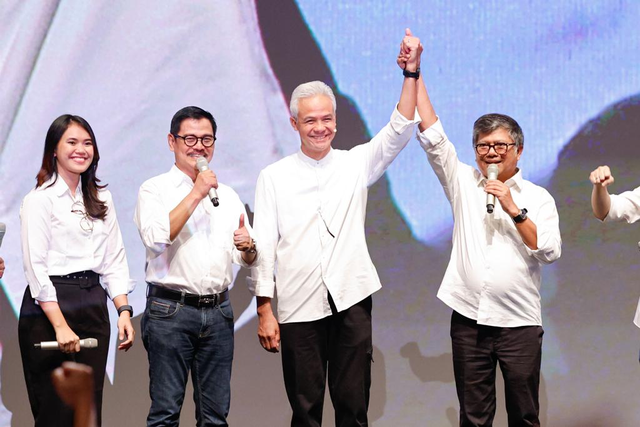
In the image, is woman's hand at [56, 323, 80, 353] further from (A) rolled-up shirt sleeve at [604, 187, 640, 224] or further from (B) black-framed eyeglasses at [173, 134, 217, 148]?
(A) rolled-up shirt sleeve at [604, 187, 640, 224]

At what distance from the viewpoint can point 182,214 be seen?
271 centimetres

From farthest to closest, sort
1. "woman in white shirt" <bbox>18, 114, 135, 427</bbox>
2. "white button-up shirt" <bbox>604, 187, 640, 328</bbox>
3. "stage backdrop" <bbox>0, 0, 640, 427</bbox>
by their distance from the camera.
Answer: "stage backdrop" <bbox>0, 0, 640, 427</bbox>
"white button-up shirt" <bbox>604, 187, 640, 328</bbox>
"woman in white shirt" <bbox>18, 114, 135, 427</bbox>

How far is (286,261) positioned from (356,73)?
1234 millimetres

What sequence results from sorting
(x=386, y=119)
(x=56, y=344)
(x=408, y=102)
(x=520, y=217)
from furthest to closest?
(x=386, y=119), (x=408, y=102), (x=520, y=217), (x=56, y=344)

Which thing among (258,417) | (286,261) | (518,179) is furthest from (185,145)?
(258,417)

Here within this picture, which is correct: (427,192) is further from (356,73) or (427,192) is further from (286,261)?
A: (286,261)

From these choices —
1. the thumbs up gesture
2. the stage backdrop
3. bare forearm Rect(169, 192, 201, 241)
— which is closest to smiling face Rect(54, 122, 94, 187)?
bare forearm Rect(169, 192, 201, 241)

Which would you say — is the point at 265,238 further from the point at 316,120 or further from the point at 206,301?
the point at 316,120

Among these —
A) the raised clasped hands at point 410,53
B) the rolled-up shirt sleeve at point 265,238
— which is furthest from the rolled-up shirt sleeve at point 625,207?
the rolled-up shirt sleeve at point 265,238

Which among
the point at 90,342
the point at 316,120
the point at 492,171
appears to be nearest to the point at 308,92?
the point at 316,120

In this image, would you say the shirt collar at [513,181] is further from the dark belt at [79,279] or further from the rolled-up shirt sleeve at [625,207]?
the dark belt at [79,279]

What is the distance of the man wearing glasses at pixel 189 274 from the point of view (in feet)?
8.95

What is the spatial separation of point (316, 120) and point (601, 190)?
40.5 inches

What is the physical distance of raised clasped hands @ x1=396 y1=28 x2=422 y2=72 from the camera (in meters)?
2.84
